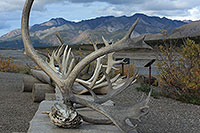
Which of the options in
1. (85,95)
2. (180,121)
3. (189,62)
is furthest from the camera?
(189,62)

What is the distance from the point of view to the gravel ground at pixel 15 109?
451 centimetres

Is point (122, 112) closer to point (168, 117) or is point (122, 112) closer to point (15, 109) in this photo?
point (168, 117)

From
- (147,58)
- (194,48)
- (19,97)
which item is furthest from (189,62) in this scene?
(147,58)

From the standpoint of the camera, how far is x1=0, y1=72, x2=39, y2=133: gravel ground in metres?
4.51

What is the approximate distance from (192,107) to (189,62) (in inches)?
63.2

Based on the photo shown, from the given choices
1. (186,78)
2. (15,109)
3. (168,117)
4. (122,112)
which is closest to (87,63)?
(122,112)

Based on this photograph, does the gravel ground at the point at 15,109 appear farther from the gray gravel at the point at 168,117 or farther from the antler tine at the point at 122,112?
the gray gravel at the point at 168,117

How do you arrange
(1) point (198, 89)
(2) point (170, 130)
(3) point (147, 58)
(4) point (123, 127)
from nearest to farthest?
(4) point (123, 127) < (2) point (170, 130) < (1) point (198, 89) < (3) point (147, 58)

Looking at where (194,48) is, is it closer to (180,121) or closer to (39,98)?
(180,121)

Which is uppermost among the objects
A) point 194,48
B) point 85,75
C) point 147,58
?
point 194,48

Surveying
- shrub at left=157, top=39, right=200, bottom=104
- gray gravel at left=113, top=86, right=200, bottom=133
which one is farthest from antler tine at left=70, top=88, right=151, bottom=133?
shrub at left=157, top=39, right=200, bottom=104

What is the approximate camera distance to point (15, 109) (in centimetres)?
572

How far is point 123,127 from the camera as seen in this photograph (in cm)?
287

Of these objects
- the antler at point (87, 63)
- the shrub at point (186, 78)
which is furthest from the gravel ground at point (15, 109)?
the shrub at point (186, 78)
